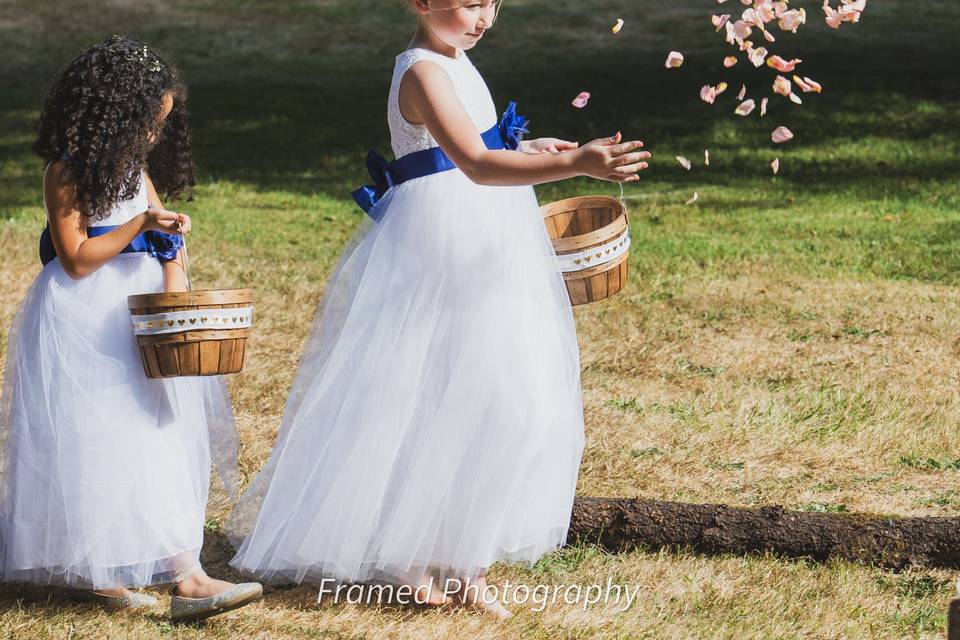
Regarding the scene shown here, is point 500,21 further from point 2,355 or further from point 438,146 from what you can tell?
point 438,146

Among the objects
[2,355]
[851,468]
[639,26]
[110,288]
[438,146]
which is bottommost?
[851,468]

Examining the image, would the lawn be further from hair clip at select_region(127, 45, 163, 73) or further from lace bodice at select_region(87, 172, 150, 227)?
hair clip at select_region(127, 45, 163, 73)

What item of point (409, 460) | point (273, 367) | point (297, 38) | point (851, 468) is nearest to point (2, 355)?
point (273, 367)

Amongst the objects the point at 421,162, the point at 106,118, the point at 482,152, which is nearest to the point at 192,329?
the point at 106,118

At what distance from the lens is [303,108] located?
18.1 meters

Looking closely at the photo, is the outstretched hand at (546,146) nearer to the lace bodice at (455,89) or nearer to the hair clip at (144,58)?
the lace bodice at (455,89)

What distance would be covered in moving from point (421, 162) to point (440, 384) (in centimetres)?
70

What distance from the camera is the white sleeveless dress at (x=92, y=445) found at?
13.1 ft

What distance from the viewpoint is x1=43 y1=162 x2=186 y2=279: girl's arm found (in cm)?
391

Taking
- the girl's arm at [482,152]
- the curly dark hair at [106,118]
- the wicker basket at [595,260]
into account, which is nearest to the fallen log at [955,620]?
the girl's arm at [482,152]

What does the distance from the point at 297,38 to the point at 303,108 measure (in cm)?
627

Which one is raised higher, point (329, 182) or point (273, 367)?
point (329, 182)

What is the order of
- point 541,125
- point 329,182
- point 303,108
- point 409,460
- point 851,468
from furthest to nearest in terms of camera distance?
1. point 303,108
2. point 541,125
3. point 329,182
4. point 851,468
5. point 409,460

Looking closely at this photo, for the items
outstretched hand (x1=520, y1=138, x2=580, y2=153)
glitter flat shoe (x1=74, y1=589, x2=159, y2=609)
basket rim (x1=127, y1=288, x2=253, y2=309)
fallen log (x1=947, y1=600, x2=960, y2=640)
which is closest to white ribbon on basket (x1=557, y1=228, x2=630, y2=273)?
outstretched hand (x1=520, y1=138, x2=580, y2=153)
